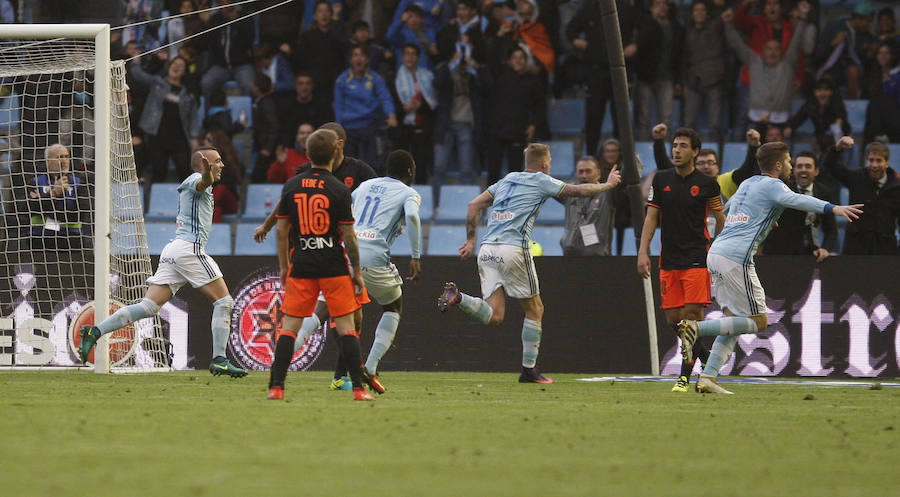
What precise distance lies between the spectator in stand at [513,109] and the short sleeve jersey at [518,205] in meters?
4.94

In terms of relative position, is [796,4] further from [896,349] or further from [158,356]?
[158,356]

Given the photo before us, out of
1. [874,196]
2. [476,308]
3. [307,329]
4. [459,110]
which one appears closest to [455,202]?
[459,110]

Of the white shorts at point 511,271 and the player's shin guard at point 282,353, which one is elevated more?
the white shorts at point 511,271

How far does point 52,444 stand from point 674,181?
250 inches

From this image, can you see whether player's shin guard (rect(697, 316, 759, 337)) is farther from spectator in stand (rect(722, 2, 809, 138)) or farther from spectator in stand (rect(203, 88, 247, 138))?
spectator in stand (rect(203, 88, 247, 138))

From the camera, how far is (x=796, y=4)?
57.9 ft

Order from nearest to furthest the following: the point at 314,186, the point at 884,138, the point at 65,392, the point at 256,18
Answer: the point at 314,186 → the point at 65,392 → the point at 884,138 → the point at 256,18

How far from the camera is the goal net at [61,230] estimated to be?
1223 cm

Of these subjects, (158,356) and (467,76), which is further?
(467,76)

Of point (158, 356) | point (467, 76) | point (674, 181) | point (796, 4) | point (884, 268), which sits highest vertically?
point (796, 4)

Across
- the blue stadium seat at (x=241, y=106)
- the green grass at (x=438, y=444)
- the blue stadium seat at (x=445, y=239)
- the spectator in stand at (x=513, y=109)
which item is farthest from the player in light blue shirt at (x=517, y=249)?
the blue stadium seat at (x=241, y=106)

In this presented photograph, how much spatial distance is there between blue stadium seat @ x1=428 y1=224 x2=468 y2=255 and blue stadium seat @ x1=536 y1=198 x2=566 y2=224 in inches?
49.6

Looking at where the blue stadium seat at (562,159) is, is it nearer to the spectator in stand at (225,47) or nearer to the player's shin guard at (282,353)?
the spectator in stand at (225,47)

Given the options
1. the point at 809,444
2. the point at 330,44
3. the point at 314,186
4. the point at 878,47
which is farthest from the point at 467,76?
the point at 809,444
